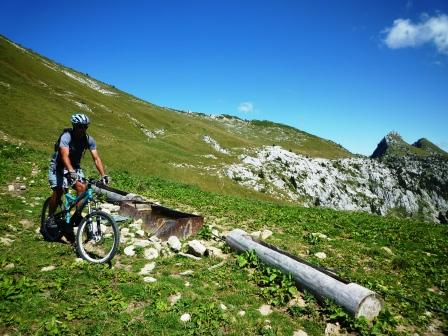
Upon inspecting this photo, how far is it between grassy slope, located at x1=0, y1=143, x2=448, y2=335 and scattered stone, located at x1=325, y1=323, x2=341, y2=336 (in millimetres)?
143

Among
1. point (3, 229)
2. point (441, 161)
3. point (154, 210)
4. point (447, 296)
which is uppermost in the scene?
point (441, 161)

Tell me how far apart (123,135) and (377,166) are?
93.0m

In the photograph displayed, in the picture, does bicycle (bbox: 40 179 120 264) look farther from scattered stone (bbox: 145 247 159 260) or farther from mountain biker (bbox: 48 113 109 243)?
scattered stone (bbox: 145 247 159 260)

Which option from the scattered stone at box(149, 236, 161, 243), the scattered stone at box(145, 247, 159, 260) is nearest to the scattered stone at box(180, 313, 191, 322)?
the scattered stone at box(145, 247, 159, 260)

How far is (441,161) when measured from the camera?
401 ft

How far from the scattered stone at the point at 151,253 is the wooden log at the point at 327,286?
3438 millimetres

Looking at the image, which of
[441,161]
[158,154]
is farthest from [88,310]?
[441,161]

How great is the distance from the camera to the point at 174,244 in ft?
39.3

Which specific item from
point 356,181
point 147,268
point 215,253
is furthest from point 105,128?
point 356,181

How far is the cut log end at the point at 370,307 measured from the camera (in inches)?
308

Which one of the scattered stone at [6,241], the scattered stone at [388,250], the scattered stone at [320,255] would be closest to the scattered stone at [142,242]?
the scattered stone at [6,241]

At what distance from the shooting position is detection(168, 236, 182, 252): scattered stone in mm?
11859

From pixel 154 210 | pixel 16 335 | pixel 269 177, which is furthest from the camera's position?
pixel 269 177

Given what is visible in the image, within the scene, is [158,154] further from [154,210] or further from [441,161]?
[441,161]
